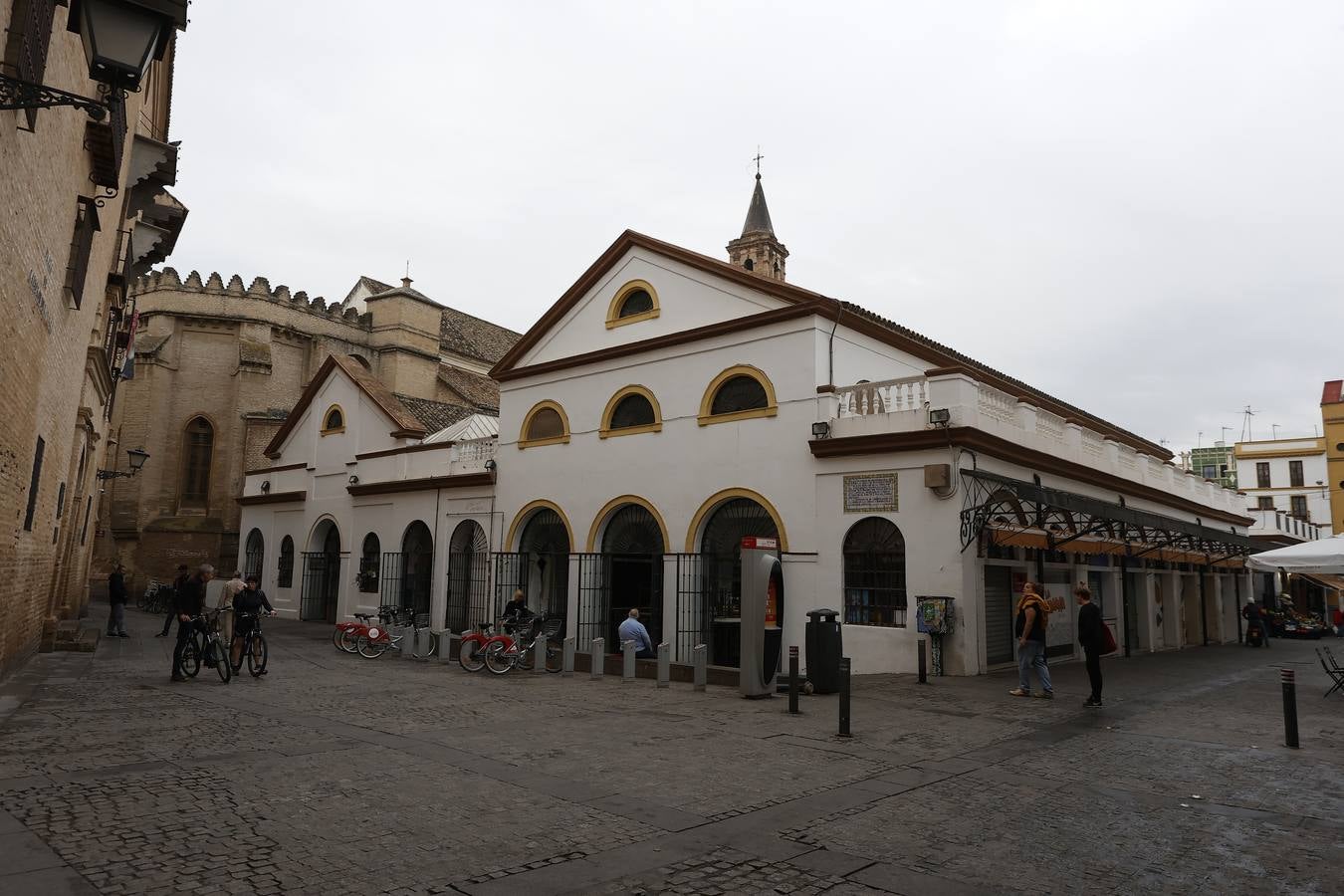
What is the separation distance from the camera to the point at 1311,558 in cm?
1319

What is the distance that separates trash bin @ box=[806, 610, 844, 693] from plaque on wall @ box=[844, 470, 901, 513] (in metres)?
2.98

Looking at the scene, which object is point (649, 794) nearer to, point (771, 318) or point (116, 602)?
point (771, 318)

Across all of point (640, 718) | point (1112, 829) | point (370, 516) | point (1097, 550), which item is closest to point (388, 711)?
point (640, 718)

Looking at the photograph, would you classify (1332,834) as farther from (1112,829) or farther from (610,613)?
(610,613)

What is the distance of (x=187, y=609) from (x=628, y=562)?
8.97 meters

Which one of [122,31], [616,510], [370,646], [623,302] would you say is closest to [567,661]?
[616,510]

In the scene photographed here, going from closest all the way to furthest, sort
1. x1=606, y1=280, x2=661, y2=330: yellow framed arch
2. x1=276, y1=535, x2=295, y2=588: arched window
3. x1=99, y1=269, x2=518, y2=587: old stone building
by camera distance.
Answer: x1=606, y1=280, x2=661, y2=330: yellow framed arch
x1=276, y1=535, x2=295, y2=588: arched window
x1=99, y1=269, x2=518, y2=587: old stone building

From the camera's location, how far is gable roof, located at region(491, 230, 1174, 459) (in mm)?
17016

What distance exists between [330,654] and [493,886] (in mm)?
14686

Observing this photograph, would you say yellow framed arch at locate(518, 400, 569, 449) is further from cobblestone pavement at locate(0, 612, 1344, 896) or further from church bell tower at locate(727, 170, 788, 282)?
church bell tower at locate(727, 170, 788, 282)

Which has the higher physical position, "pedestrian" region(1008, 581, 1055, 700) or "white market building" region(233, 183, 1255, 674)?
"white market building" region(233, 183, 1255, 674)

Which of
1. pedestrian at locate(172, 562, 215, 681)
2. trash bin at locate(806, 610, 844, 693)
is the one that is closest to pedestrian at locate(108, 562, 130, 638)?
pedestrian at locate(172, 562, 215, 681)

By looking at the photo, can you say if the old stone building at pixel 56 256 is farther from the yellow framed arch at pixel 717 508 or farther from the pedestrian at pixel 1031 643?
the pedestrian at pixel 1031 643

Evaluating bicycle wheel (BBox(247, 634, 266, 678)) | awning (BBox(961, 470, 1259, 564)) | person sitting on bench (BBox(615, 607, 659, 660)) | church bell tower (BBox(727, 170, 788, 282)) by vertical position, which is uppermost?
church bell tower (BBox(727, 170, 788, 282))
